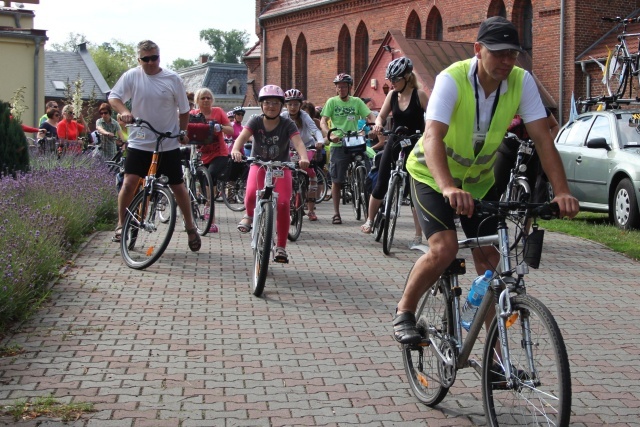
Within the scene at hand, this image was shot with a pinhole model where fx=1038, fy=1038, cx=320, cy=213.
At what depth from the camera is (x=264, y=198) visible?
9.48m

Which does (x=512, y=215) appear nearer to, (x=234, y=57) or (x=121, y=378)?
(x=121, y=378)

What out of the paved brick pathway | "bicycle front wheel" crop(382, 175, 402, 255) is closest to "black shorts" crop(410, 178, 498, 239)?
the paved brick pathway

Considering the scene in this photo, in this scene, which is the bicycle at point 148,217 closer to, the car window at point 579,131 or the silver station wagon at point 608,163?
the silver station wagon at point 608,163

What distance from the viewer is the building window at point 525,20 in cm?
3800

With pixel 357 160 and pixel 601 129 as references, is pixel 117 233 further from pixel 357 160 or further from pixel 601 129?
pixel 601 129

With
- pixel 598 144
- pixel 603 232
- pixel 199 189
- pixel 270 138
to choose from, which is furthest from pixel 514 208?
pixel 598 144

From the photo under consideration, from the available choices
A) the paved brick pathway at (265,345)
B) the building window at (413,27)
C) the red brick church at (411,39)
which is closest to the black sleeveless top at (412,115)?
the paved brick pathway at (265,345)

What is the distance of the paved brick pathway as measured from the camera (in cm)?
552

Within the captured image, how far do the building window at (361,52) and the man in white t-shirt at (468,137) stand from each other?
43642 millimetres

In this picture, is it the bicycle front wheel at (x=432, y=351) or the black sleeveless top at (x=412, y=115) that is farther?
the black sleeveless top at (x=412, y=115)

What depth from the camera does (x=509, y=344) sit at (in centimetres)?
460

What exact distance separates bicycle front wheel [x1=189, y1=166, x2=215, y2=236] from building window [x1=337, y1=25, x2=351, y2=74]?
36.6m

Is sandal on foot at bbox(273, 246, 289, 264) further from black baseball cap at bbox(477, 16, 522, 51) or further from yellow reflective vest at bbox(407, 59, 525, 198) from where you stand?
black baseball cap at bbox(477, 16, 522, 51)

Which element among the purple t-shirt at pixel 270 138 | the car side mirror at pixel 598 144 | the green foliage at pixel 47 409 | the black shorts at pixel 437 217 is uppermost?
the car side mirror at pixel 598 144
